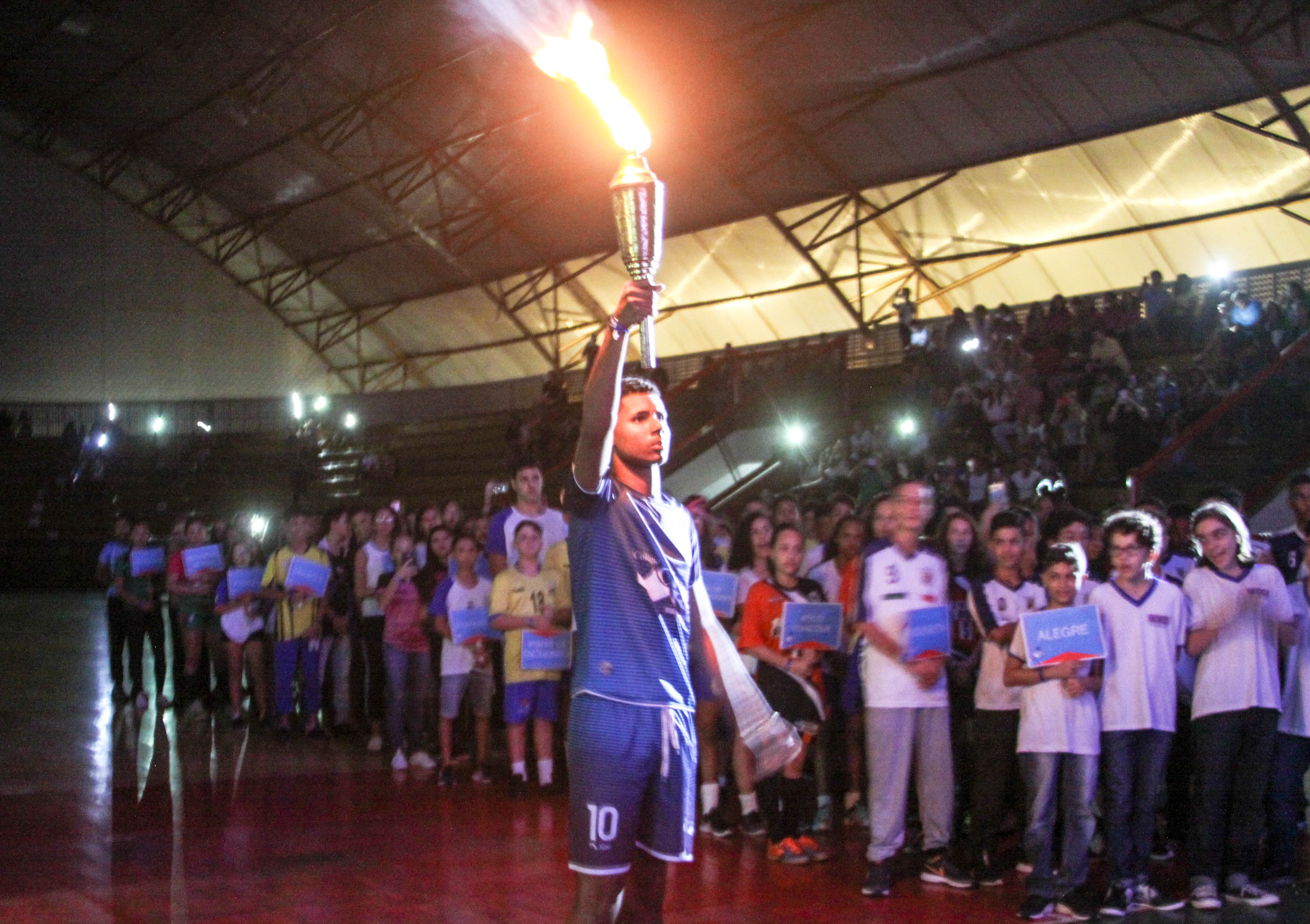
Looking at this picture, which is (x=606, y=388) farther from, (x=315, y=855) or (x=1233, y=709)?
(x=315, y=855)

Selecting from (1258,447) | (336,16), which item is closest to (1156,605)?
(1258,447)

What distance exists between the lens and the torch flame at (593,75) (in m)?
3.48

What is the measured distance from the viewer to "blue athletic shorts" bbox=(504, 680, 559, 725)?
786cm

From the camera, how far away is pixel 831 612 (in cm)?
636

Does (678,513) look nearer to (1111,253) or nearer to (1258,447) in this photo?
(1258,447)

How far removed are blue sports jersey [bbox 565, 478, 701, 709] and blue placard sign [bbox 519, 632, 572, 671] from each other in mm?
4379

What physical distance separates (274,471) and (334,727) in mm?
17086

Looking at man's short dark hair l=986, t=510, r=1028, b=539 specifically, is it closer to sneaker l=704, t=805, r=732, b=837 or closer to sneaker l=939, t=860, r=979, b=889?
sneaker l=939, t=860, r=979, b=889

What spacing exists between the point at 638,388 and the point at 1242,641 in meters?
3.56

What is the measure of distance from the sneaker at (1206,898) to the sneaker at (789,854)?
175cm

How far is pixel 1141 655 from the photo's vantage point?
5547 mm

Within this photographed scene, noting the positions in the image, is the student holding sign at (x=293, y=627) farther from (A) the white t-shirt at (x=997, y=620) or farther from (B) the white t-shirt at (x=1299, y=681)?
(B) the white t-shirt at (x=1299, y=681)

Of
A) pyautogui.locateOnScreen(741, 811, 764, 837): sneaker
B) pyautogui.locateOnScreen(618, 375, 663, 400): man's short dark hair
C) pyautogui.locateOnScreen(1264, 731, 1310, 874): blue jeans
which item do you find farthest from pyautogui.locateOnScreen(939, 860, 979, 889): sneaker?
pyautogui.locateOnScreen(618, 375, 663, 400): man's short dark hair

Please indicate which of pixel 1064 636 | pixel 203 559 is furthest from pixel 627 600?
pixel 203 559
